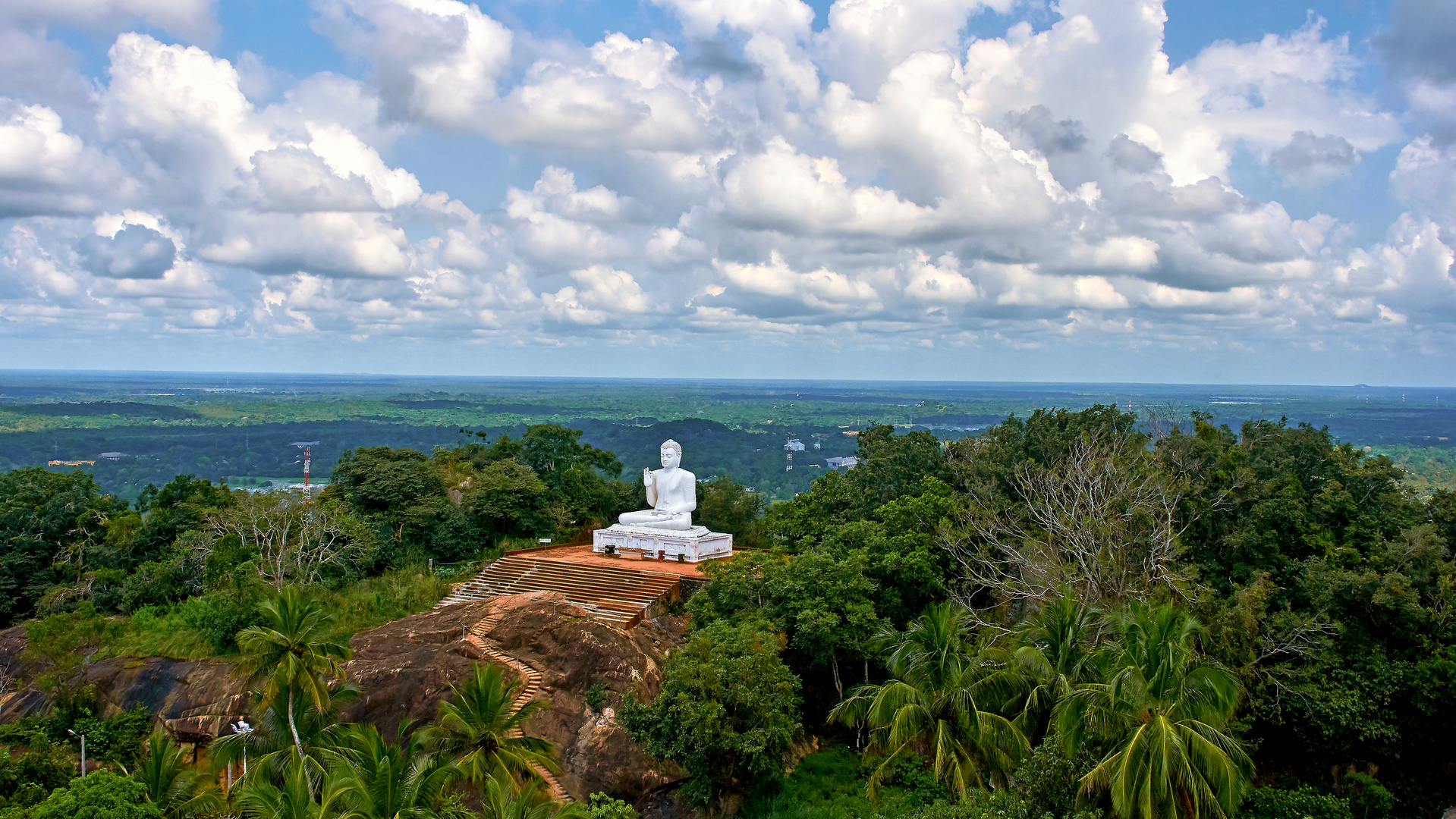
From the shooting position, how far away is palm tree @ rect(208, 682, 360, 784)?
18.3 metres

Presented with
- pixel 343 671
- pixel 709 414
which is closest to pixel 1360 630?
pixel 343 671

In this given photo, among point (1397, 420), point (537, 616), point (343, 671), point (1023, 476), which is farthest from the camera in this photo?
point (1397, 420)

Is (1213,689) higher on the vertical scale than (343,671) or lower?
higher

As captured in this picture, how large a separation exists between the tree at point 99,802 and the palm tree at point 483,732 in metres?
4.76

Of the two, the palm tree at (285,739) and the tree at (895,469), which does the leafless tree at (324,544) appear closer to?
the palm tree at (285,739)

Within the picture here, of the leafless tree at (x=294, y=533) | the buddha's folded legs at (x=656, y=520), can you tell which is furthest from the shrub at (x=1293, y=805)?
the leafless tree at (x=294, y=533)

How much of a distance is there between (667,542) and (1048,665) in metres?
15.5

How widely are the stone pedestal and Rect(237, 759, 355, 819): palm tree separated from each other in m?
16.1

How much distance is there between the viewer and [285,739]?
61.9ft

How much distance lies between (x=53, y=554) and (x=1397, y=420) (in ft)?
480

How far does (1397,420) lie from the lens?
410ft

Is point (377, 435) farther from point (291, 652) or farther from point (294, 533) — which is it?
point (291, 652)

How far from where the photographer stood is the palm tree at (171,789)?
17.4 m

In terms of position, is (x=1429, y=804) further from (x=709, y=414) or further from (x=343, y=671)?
(x=709, y=414)
